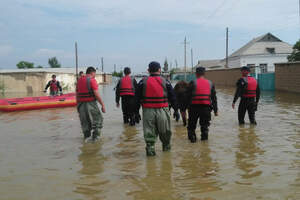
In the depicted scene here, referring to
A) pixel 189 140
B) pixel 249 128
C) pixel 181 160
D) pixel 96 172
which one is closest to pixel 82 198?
pixel 96 172

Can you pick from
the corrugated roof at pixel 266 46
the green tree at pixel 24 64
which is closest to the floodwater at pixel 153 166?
the corrugated roof at pixel 266 46

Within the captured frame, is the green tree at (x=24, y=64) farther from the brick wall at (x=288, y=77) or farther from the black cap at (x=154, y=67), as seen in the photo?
the black cap at (x=154, y=67)

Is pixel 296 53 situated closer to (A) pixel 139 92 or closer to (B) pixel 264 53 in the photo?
(B) pixel 264 53

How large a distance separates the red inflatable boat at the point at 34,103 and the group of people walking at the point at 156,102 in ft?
21.2

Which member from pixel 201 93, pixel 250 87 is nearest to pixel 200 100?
pixel 201 93

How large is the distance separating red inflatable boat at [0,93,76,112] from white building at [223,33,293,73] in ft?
144

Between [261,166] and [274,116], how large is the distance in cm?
614

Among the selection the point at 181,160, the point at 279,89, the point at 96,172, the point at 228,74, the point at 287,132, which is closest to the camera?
the point at 96,172

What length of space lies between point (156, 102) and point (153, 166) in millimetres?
1202

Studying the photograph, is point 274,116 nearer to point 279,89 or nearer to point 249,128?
point 249,128

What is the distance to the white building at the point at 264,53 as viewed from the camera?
54625mm

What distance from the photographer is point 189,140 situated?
277 inches

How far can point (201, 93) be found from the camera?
6.70 m

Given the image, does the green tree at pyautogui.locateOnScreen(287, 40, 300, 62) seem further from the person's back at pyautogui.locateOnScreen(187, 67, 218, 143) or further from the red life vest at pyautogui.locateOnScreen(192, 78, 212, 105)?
the red life vest at pyautogui.locateOnScreen(192, 78, 212, 105)
